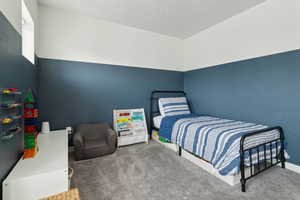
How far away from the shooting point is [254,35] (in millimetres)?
2404

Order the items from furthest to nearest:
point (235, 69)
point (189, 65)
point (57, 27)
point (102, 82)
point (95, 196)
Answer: point (189, 65)
point (102, 82)
point (235, 69)
point (57, 27)
point (95, 196)

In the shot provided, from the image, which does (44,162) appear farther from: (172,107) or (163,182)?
(172,107)

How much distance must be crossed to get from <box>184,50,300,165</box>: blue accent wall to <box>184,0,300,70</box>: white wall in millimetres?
150

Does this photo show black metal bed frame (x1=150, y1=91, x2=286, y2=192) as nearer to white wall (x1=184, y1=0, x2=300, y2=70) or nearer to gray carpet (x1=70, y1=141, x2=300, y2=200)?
gray carpet (x1=70, y1=141, x2=300, y2=200)

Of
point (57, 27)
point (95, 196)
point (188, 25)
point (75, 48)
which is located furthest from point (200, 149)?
point (57, 27)

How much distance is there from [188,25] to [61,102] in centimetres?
317

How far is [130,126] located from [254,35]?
2.97 m

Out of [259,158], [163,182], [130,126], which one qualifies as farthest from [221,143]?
[130,126]

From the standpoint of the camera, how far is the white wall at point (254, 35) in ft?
6.61

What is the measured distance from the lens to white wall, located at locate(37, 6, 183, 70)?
8.19ft

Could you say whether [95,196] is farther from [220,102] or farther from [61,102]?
[220,102]

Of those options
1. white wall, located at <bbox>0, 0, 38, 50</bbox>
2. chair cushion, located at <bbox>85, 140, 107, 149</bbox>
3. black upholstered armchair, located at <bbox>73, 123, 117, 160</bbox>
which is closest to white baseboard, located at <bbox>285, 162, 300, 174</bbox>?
black upholstered armchair, located at <bbox>73, 123, 117, 160</bbox>

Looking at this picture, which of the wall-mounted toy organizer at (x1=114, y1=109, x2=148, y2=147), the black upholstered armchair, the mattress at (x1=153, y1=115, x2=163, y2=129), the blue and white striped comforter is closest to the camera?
the blue and white striped comforter

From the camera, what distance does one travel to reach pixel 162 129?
2.88 metres
